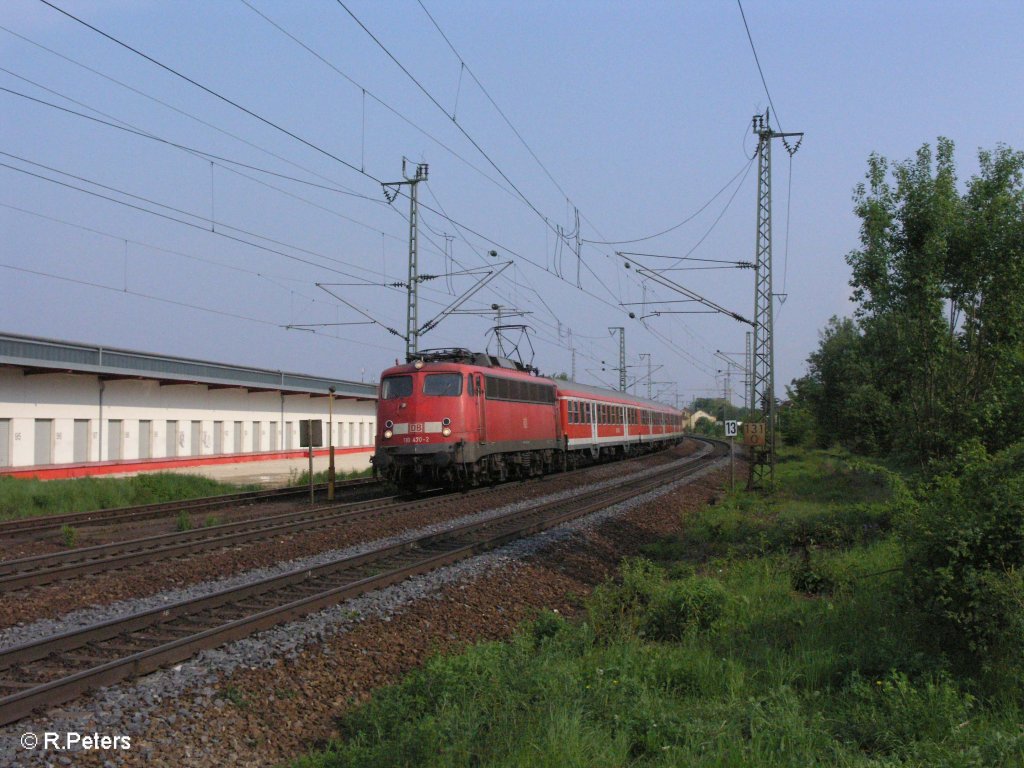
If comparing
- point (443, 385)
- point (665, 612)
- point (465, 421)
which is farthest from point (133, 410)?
point (665, 612)

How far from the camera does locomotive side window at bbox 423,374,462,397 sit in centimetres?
2102

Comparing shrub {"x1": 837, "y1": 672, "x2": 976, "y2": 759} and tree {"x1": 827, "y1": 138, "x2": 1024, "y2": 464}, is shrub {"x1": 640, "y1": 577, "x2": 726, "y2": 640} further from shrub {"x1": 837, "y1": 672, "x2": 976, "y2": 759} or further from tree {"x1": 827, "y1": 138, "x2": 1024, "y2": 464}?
tree {"x1": 827, "y1": 138, "x2": 1024, "y2": 464}

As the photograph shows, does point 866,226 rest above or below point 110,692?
above

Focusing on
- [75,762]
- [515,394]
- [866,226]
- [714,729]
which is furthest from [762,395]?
[75,762]

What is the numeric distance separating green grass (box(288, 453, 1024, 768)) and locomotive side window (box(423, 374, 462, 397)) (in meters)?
11.8

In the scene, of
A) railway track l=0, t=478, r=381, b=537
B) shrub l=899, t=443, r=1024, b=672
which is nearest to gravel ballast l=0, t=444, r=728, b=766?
shrub l=899, t=443, r=1024, b=672

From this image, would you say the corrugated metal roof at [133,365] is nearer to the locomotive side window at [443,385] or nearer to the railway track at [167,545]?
the railway track at [167,545]

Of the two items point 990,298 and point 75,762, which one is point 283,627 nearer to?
point 75,762

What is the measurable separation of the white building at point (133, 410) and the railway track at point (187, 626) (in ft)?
30.7

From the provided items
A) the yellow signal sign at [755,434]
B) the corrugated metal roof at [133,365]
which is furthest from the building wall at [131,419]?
the yellow signal sign at [755,434]

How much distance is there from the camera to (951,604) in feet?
20.6

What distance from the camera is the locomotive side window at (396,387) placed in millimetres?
21375

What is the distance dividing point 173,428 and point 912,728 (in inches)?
1063

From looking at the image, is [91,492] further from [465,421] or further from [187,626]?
[187,626]
